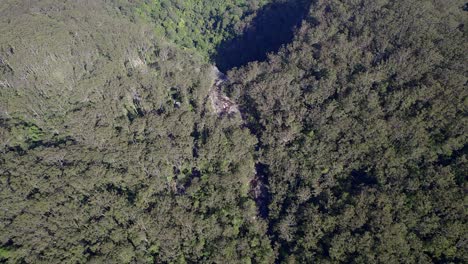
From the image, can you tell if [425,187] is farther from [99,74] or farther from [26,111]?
[26,111]

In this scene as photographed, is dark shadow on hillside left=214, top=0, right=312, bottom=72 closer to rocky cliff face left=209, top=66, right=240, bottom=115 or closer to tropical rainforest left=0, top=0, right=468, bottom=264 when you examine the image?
tropical rainforest left=0, top=0, right=468, bottom=264

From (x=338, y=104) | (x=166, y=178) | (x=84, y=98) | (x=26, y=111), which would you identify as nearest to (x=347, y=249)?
(x=338, y=104)


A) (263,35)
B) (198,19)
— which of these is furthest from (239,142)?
(198,19)

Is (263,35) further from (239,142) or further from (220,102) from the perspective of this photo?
(239,142)

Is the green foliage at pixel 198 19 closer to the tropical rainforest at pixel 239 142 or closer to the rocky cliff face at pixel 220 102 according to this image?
the tropical rainforest at pixel 239 142

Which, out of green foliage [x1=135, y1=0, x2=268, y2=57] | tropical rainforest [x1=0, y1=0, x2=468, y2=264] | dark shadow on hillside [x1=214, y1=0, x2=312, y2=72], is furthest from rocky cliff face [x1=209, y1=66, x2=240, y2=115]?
green foliage [x1=135, y1=0, x2=268, y2=57]
